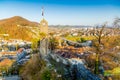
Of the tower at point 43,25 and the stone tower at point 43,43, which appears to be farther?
the tower at point 43,25

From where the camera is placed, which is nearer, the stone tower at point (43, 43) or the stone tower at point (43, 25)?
the stone tower at point (43, 43)

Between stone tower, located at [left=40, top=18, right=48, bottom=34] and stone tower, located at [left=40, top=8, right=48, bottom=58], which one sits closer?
stone tower, located at [left=40, top=8, right=48, bottom=58]

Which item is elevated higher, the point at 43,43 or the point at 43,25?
the point at 43,25

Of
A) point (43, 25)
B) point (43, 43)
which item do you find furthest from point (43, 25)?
point (43, 43)

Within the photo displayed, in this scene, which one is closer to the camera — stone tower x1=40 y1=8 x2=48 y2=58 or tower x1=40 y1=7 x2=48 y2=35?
stone tower x1=40 y1=8 x2=48 y2=58

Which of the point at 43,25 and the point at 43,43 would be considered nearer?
the point at 43,43

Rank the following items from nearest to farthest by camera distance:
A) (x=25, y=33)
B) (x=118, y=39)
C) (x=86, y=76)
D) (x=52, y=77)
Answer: (x=118, y=39) → (x=52, y=77) → (x=86, y=76) → (x=25, y=33)

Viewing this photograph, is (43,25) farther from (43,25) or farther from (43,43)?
(43,43)

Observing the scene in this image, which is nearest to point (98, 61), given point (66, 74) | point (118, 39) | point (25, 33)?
point (66, 74)

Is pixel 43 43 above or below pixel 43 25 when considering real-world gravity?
below

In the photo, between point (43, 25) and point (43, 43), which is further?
point (43, 25)

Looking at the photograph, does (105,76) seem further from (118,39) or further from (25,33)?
(25,33)
